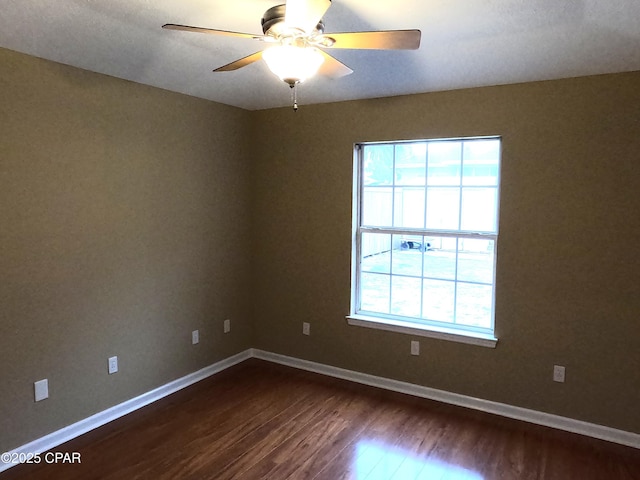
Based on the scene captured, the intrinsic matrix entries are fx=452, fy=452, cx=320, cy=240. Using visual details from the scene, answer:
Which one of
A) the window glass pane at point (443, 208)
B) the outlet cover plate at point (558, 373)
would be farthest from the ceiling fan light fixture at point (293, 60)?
the outlet cover plate at point (558, 373)

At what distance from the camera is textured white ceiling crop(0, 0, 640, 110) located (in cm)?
202

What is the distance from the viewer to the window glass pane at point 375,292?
12.4 feet

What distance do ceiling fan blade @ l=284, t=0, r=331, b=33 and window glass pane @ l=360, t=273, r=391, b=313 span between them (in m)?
2.45

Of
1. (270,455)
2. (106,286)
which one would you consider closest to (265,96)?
(106,286)

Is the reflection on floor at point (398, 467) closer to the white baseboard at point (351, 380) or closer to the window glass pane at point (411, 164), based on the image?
the white baseboard at point (351, 380)

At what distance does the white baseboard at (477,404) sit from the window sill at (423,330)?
16.4 inches

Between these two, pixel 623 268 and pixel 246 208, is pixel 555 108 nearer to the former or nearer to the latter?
pixel 623 268

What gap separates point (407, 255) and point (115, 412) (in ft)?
7.97

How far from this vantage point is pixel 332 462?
104 inches

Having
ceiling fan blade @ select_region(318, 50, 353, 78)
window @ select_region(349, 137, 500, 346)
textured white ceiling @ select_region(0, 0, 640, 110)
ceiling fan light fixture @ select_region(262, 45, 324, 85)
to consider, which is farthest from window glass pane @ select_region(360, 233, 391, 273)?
ceiling fan light fixture @ select_region(262, 45, 324, 85)

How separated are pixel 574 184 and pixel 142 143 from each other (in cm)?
293

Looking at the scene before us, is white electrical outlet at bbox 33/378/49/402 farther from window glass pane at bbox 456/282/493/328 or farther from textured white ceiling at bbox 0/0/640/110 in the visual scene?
window glass pane at bbox 456/282/493/328

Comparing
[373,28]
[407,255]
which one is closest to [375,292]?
[407,255]

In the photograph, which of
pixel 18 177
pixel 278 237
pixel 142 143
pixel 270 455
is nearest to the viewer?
pixel 18 177
